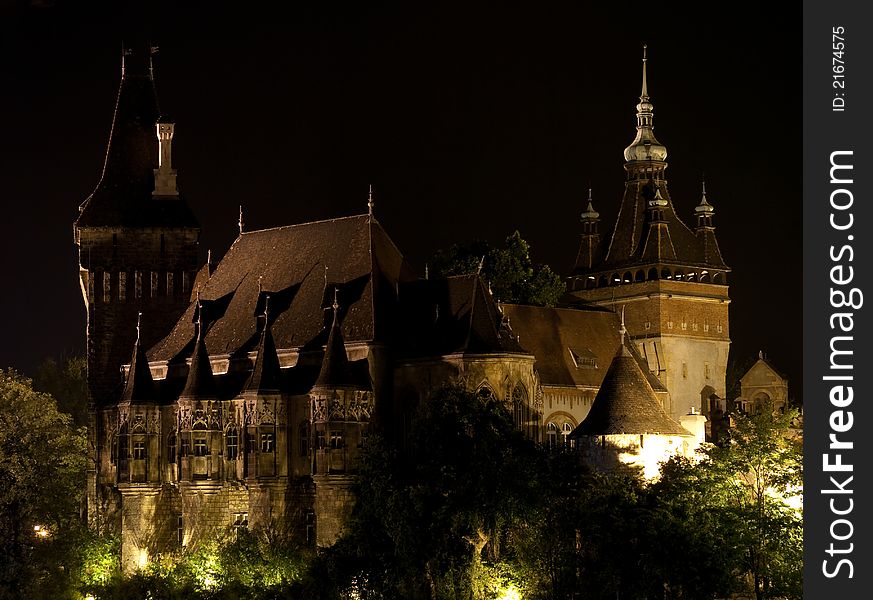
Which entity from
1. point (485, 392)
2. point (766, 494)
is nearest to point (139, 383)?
point (485, 392)

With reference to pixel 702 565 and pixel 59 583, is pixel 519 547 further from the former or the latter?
pixel 59 583

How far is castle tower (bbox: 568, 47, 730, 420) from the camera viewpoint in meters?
142

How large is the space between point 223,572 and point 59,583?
32.9 ft

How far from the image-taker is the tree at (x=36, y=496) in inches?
4277

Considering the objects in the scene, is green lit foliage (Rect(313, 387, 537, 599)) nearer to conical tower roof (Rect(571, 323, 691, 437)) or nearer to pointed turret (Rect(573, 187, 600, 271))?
conical tower roof (Rect(571, 323, 691, 437))

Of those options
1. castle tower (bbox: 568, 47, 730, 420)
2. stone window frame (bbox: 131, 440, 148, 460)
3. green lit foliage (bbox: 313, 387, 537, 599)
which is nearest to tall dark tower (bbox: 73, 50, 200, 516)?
stone window frame (bbox: 131, 440, 148, 460)

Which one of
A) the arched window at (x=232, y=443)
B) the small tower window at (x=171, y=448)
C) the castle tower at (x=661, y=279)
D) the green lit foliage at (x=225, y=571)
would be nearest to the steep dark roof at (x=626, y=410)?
the green lit foliage at (x=225, y=571)

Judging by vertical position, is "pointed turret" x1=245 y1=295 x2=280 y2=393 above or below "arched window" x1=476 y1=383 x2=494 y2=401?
above

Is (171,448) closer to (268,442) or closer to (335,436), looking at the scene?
(268,442)

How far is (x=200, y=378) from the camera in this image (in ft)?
358

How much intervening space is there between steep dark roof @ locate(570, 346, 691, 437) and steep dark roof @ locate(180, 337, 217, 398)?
18.1 m

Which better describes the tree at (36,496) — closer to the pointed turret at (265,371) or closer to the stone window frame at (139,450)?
the stone window frame at (139,450)
